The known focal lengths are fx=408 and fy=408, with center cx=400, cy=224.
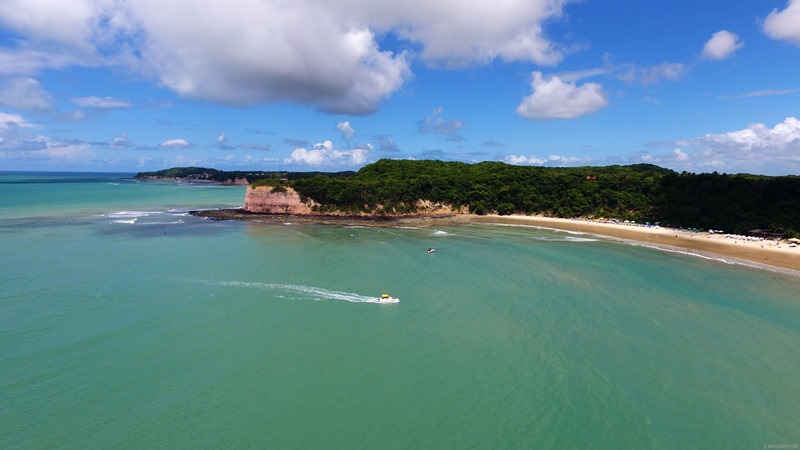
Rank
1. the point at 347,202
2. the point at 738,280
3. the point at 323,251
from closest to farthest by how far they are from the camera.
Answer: the point at 738,280, the point at 323,251, the point at 347,202

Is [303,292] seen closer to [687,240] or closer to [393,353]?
[393,353]

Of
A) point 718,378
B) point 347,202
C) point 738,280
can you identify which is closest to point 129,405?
point 718,378

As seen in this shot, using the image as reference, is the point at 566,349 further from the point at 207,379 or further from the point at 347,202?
the point at 347,202

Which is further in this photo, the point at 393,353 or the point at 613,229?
the point at 613,229

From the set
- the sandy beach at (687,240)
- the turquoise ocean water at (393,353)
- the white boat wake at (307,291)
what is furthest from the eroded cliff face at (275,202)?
the white boat wake at (307,291)

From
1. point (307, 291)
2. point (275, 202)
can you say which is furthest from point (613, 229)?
point (275, 202)

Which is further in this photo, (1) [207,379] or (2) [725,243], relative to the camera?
(2) [725,243]

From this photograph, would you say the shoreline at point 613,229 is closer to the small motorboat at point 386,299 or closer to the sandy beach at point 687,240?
the sandy beach at point 687,240
